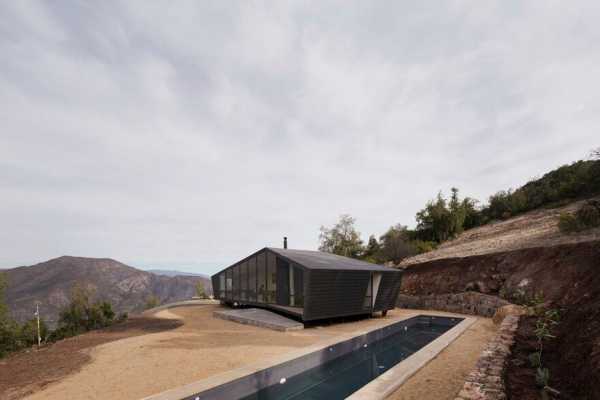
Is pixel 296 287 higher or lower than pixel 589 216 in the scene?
lower

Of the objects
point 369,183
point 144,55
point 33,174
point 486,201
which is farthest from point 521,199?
point 33,174

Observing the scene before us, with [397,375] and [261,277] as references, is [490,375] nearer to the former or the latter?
[397,375]

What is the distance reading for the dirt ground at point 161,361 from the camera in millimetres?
5621

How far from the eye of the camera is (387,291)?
15.3m

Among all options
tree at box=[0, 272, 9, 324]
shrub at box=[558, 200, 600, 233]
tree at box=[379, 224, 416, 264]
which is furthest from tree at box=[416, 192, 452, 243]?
tree at box=[0, 272, 9, 324]

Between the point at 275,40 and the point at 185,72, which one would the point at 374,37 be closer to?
the point at 275,40

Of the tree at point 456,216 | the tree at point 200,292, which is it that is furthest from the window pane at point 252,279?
the tree at point 456,216

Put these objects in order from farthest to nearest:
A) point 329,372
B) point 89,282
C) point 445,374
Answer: point 89,282 → point 329,372 → point 445,374

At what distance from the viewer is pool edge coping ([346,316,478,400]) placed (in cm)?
502

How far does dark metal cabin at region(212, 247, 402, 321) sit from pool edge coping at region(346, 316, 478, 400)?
4304 millimetres

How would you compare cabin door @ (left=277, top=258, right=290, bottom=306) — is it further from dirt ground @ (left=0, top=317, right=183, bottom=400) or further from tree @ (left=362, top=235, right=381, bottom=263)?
tree @ (left=362, top=235, right=381, bottom=263)

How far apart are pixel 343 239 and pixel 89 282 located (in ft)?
262

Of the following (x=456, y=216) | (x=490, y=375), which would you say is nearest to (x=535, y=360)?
(x=490, y=375)

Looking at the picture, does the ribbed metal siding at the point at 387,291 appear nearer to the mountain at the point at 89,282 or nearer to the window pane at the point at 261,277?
the window pane at the point at 261,277
